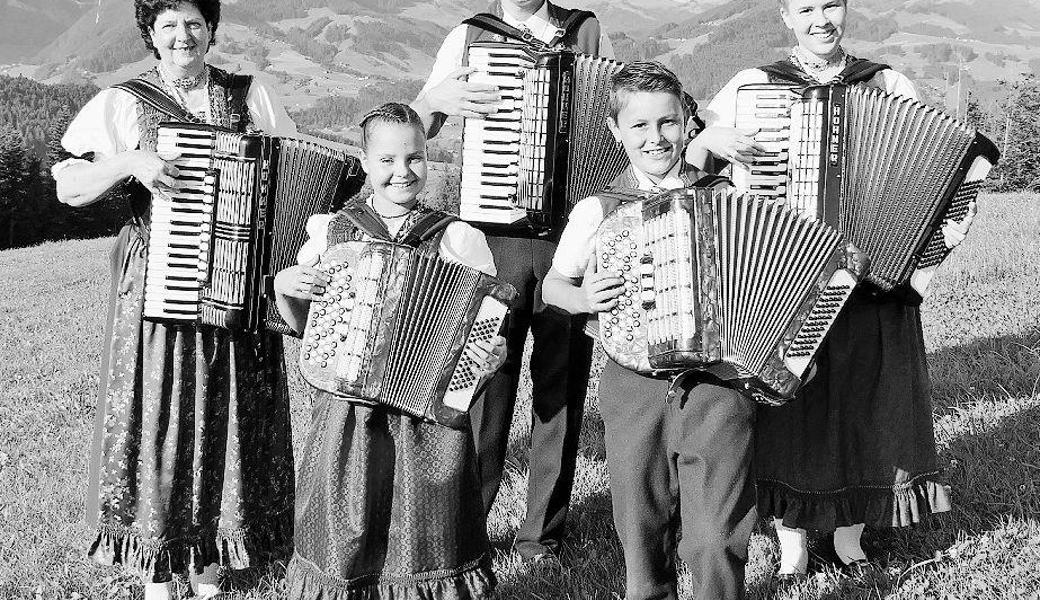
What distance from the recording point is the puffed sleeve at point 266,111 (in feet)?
13.1

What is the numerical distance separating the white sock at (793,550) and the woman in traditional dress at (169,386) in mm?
2341

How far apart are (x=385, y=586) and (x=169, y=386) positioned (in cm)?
130

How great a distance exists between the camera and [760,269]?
3055mm

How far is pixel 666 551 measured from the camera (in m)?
3.42

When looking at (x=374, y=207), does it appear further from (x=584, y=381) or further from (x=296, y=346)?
(x=296, y=346)

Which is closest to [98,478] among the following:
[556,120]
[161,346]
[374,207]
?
[161,346]

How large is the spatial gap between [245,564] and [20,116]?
178468 millimetres

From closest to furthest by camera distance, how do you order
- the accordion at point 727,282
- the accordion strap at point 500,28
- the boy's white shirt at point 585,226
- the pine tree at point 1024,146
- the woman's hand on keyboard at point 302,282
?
1. the accordion at point 727,282
2. the woman's hand on keyboard at point 302,282
3. the boy's white shirt at point 585,226
4. the accordion strap at point 500,28
5. the pine tree at point 1024,146

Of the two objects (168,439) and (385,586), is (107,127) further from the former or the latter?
(385,586)

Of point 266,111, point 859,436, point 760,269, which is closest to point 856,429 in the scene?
point 859,436

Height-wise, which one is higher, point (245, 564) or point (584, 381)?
point (584, 381)

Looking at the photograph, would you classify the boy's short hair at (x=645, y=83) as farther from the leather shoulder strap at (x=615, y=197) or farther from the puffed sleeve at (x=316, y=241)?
the puffed sleeve at (x=316, y=241)

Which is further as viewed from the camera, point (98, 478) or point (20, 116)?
point (20, 116)

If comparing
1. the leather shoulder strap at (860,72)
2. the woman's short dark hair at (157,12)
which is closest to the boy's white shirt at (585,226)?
the leather shoulder strap at (860,72)
